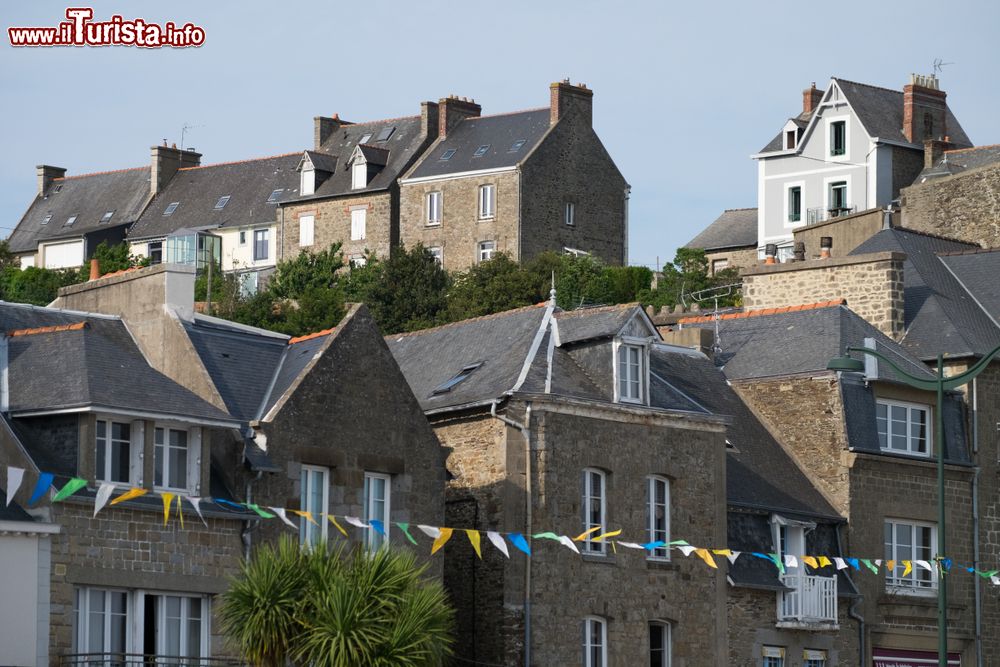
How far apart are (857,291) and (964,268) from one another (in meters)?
3.01

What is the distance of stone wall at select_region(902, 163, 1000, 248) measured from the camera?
5800cm

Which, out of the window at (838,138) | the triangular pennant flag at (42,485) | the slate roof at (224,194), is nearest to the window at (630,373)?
the triangular pennant flag at (42,485)

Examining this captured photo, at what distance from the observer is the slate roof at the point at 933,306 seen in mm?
38281

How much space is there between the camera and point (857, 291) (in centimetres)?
3962

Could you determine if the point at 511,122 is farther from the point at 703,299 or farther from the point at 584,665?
the point at 584,665

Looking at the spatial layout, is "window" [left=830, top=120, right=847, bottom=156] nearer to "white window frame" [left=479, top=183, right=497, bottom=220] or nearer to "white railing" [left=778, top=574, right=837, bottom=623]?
"white window frame" [left=479, top=183, right=497, bottom=220]

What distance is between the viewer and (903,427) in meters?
37.0

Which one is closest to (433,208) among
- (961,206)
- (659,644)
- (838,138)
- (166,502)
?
(838,138)

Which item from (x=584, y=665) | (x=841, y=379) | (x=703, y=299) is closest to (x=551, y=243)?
(x=703, y=299)

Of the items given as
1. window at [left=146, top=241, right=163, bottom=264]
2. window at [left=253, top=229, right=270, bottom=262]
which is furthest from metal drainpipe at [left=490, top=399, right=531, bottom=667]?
window at [left=146, top=241, right=163, bottom=264]

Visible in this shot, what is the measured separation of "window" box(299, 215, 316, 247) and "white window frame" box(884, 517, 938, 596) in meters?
45.2

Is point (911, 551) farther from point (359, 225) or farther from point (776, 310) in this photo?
point (359, 225)

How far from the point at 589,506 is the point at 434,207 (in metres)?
45.3

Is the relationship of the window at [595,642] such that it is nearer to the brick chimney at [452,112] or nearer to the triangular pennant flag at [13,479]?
the triangular pennant flag at [13,479]
